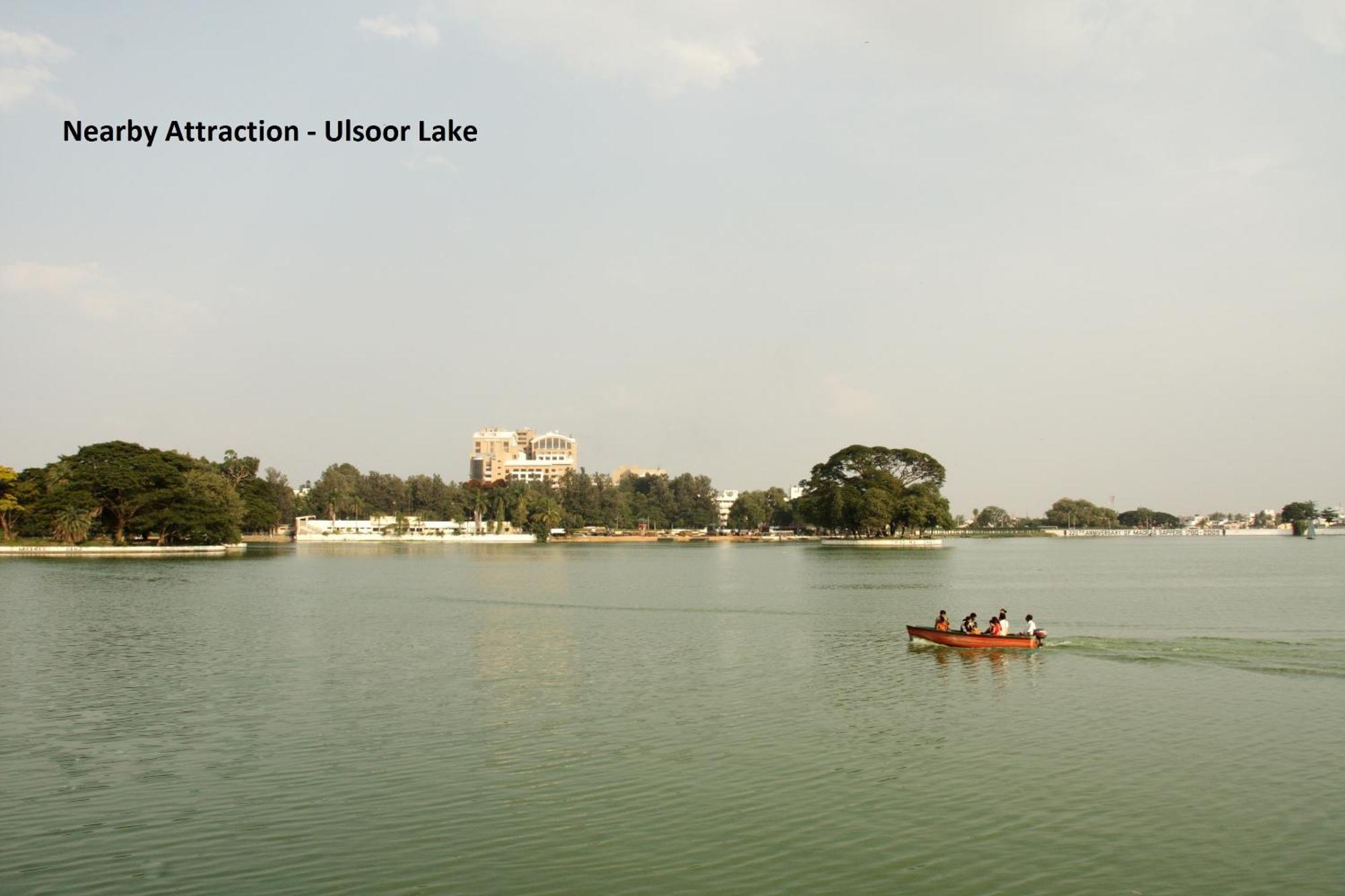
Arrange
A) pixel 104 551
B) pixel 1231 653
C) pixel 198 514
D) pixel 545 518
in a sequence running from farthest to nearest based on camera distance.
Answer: pixel 545 518 < pixel 198 514 < pixel 104 551 < pixel 1231 653

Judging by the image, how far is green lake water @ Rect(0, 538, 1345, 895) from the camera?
488 inches

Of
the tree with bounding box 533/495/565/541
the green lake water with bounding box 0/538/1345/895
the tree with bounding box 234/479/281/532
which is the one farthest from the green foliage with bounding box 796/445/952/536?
the green lake water with bounding box 0/538/1345/895

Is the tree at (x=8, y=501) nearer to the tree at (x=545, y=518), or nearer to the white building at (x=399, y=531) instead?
the white building at (x=399, y=531)

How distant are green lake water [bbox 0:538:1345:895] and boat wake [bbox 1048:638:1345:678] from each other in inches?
8.5

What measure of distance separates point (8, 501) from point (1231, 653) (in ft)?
340

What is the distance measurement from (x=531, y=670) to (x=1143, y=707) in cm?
1529

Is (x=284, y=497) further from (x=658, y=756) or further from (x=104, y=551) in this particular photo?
(x=658, y=756)

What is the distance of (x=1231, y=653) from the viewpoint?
105ft

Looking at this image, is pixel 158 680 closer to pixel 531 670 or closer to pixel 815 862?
pixel 531 670

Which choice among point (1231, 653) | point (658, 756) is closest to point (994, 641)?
point (1231, 653)

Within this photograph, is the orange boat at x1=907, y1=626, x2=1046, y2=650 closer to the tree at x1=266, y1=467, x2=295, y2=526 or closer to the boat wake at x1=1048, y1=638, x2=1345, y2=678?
the boat wake at x1=1048, y1=638, x2=1345, y2=678

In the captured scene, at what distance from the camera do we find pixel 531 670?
92.5ft

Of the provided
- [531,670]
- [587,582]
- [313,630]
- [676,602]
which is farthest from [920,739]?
[587,582]

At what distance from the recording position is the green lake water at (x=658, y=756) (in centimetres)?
1240
